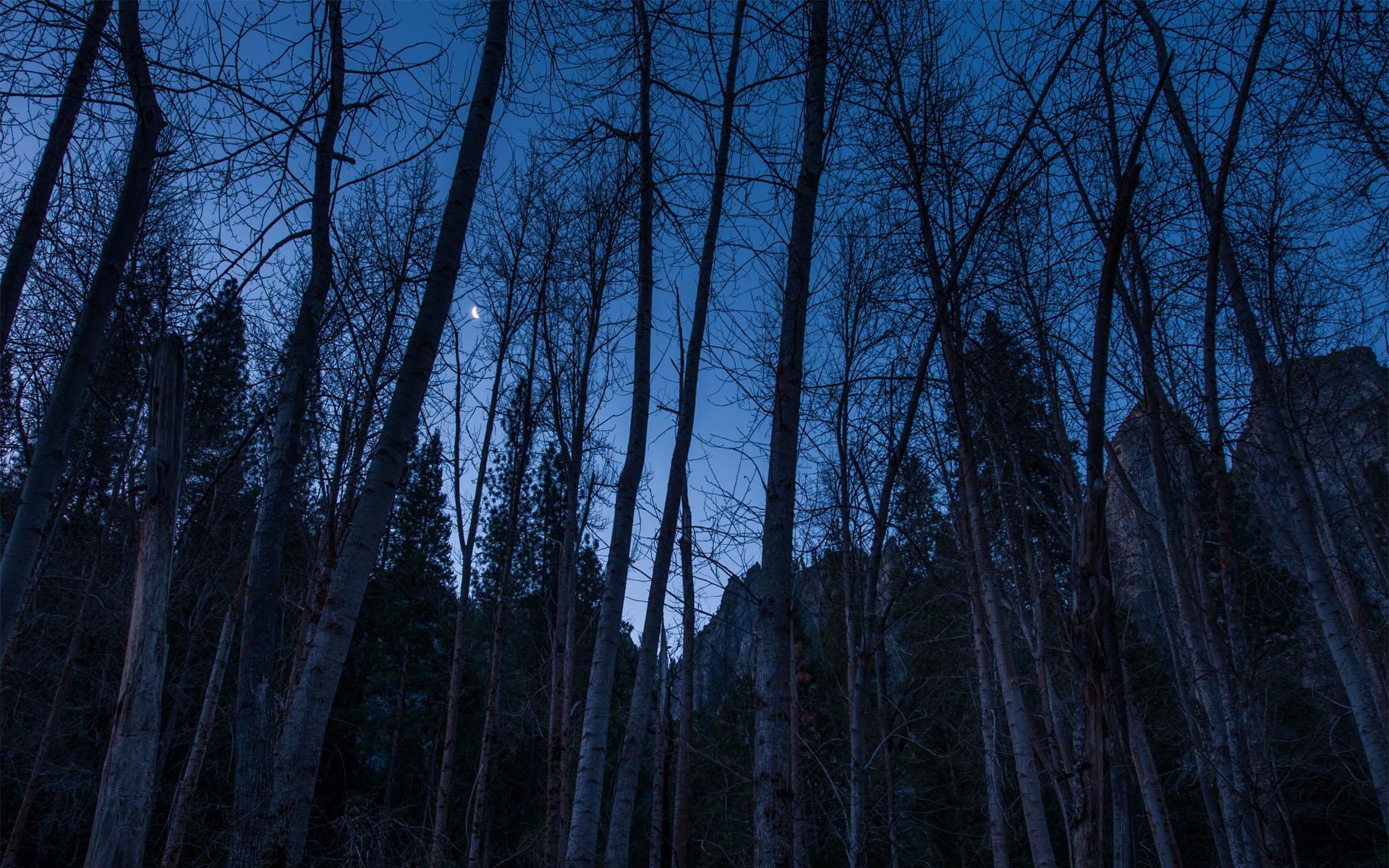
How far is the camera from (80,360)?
3.69 m

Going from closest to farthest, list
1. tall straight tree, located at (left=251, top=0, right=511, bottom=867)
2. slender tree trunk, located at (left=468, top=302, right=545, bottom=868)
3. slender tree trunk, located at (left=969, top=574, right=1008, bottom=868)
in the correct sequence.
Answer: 1. tall straight tree, located at (left=251, top=0, right=511, bottom=867)
2. slender tree trunk, located at (left=969, top=574, right=1008, bottom=868)
3. slender tree trunk, located at (left=468, top=302, right=545, bottom=868)

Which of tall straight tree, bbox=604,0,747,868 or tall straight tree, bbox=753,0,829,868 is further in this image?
tall straight tree, bbox=604,0,747,868

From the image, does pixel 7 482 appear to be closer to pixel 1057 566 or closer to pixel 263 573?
pixel 263 573

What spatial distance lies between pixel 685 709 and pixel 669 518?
4.41 m

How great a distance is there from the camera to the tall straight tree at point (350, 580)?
2723 mm

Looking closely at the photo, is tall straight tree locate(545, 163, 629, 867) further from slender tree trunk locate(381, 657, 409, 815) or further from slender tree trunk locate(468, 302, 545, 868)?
slender tree trunk locate(381, 657, 409, 815)

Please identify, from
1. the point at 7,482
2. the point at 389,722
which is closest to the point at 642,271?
the point at 7,482

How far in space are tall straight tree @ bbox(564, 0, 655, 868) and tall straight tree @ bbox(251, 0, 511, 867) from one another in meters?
1.98

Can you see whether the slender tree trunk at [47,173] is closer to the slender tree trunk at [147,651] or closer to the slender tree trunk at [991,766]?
the slender tree trunk at [147,651]

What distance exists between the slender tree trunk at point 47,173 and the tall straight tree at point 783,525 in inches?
154

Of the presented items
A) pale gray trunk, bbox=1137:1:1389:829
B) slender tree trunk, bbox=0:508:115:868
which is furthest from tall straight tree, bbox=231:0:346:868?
slender tree trunk, bbox=0:508:115:868

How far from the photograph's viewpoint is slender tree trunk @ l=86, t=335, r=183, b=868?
256cm

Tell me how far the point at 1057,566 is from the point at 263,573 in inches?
513

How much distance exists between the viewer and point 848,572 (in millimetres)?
8930
